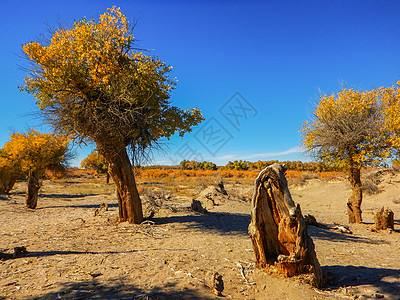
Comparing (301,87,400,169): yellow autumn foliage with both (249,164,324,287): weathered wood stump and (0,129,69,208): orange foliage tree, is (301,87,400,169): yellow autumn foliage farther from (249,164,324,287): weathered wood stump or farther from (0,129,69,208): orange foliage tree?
(0,129,69,208): orange foliage tree

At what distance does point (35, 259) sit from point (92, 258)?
4.16 ft

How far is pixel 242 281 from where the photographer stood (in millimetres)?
4504

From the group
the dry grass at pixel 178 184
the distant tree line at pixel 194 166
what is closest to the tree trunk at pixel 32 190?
the dry grass at pixel 178 184

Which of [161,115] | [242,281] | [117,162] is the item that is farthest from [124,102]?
[242,281]

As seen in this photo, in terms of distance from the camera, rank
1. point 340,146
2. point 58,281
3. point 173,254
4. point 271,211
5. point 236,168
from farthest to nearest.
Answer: point 236,168 → point 340,146 → point 173,254 → point 271,211 → point 58,281

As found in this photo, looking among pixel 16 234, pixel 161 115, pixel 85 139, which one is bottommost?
pixel 16 234

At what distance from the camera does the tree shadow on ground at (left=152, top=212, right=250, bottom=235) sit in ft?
30.1

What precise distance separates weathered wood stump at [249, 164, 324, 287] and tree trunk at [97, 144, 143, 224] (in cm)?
558

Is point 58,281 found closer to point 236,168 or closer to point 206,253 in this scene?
point 206,253

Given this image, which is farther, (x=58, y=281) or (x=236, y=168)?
(x=236, y=168)

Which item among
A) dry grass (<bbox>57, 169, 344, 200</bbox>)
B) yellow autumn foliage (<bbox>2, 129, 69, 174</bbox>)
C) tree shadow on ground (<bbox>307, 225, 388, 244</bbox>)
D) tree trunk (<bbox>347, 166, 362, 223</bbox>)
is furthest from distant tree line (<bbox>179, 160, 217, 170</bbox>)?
tree shadow on ground (<bbox>307, 225, 388, 244</bbox>)

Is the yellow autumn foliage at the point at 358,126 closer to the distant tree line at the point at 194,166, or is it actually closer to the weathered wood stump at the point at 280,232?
the weathered wood stump at the point at 280,232

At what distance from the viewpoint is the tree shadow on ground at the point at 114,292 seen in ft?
12.1

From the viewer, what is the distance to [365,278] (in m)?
4.86
